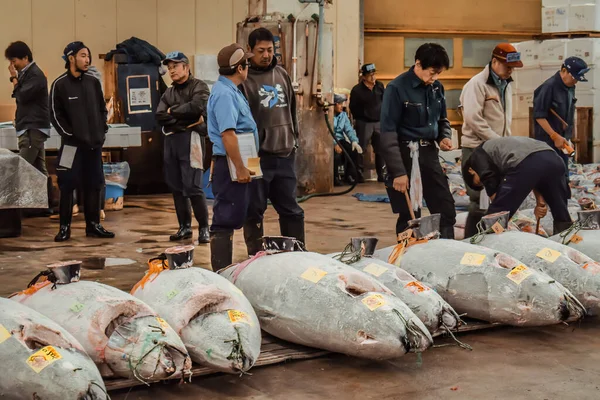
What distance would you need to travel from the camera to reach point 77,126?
328 inches

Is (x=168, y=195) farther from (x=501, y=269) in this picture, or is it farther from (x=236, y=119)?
(x=501, y=269)

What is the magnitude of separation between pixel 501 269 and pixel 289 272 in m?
1.09

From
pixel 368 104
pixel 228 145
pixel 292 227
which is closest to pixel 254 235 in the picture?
→ pixel 292 227

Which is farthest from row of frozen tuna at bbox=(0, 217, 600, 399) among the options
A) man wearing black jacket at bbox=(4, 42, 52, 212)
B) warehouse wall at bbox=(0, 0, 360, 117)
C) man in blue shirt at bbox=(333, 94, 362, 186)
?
man in blue shirt at bbox=(333, 94, 362, 186)

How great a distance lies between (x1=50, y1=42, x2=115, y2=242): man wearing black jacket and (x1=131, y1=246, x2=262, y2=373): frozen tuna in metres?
3.89

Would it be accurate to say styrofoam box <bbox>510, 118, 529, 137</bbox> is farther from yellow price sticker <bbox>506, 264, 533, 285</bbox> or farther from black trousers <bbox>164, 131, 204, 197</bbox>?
yellow price sticker <bbox>506, 264, 533, 285</bbox>

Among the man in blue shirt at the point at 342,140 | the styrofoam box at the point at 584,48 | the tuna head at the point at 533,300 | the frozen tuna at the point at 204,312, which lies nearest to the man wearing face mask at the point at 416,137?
the tuna head at the point at 533,300

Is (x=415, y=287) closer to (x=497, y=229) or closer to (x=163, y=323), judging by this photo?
(x=497, y=229)

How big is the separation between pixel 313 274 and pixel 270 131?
6.29ft

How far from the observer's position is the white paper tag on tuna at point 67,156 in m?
8.38

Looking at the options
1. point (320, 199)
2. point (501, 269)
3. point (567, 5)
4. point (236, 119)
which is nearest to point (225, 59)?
point (236, 119)

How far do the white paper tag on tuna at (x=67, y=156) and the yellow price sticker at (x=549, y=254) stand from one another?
14.2ft

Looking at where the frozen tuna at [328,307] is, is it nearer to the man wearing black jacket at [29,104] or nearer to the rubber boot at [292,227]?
the rubber boot at [292,227]

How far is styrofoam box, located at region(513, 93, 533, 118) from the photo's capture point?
15.2 m
